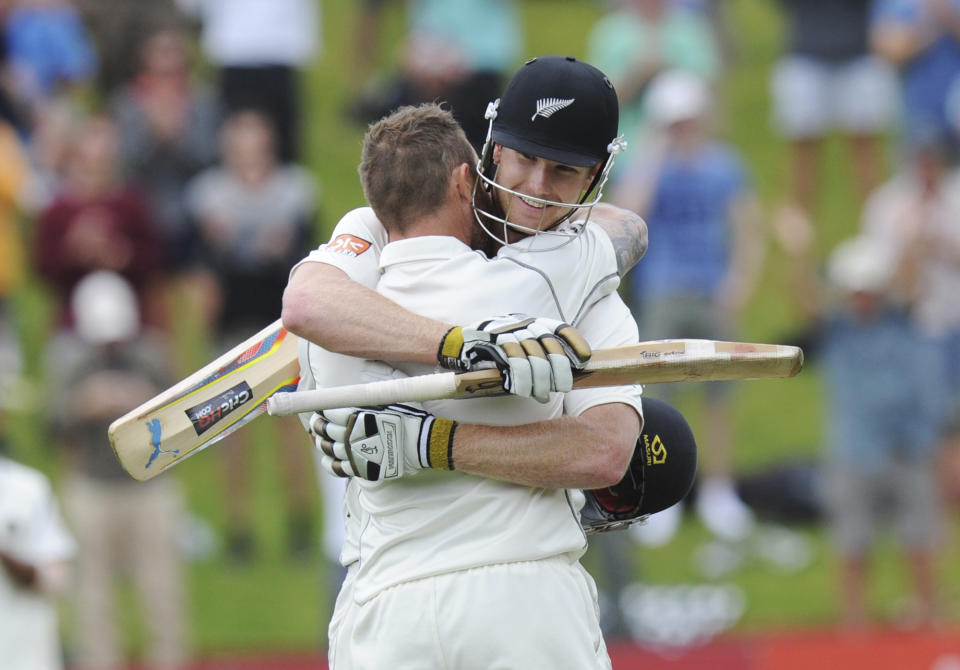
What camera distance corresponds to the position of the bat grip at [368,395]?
3.35m

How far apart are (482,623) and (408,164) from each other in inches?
40.2

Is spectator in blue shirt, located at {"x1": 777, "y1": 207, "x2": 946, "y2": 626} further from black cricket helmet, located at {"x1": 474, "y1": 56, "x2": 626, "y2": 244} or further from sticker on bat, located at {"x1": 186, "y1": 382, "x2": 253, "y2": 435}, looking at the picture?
sticker on bat, located at {"x1": 186, "y1": 382, "x2": 253, "y2": 435}

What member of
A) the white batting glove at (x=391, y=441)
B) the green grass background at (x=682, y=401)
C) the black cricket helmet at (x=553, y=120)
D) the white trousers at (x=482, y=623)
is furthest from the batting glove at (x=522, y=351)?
the green grass background at (x=682, y=401)

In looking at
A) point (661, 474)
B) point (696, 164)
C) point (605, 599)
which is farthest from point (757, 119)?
point (661, 474)

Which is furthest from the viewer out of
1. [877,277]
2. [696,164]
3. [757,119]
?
[757,119]

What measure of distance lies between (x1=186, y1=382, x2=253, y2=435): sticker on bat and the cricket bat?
431mm

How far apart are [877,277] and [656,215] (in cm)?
143

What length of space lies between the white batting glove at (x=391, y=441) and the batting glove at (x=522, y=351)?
0.16m

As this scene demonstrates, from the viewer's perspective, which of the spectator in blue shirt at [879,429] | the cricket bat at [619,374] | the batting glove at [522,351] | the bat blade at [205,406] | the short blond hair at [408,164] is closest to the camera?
the batting glove at [522,351]

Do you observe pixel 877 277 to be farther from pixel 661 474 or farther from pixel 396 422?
pixel 396 422

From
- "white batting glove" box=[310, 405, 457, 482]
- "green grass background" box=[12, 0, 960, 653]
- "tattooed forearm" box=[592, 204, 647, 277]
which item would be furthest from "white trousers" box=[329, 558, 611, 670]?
"green grass background" box=[12, 0, 960, 653]

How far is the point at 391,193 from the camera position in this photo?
357cm

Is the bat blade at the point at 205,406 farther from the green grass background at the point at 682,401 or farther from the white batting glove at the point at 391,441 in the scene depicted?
the green grass background at the point at 682,401

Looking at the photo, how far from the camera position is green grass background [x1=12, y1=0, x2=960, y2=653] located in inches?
380
